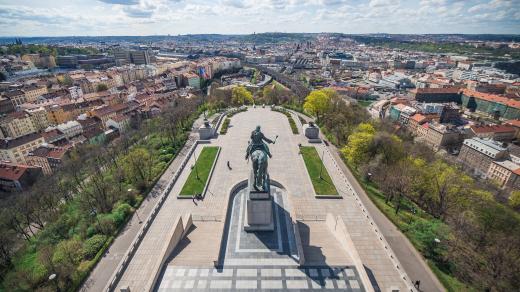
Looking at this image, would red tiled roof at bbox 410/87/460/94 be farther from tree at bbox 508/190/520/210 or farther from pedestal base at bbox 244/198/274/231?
pedestal base at bbox 244/198/274/231

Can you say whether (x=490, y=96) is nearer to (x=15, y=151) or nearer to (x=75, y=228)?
(x=75, y=228)

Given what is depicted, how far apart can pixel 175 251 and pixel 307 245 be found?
13.9 metres

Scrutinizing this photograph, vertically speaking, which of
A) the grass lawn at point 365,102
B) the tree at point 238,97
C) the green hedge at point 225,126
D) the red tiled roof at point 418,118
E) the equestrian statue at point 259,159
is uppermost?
the equestrian statue at point 259,159

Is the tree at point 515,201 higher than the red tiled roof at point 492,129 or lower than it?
lower

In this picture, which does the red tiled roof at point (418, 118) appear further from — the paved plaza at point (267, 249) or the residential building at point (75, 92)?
the residential building at point (75, 92)

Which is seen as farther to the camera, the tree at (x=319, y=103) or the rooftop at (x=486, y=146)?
the tree at (x=319, y=103)

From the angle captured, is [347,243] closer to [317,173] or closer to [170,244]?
[170,244]

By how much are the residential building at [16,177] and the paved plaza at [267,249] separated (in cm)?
4278

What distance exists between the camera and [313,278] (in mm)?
23500

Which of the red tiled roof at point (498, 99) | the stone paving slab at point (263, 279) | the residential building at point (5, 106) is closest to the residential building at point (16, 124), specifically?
the residential building at point (5, 106)

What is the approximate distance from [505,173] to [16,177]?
112 m

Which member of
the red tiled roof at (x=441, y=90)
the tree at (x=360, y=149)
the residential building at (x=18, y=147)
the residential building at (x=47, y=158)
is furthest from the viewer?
the red tiled roof at (x=441, y=90)

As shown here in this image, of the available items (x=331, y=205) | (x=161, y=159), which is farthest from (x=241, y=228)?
(x=161, y=159)

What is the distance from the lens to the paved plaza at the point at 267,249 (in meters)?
23.4
